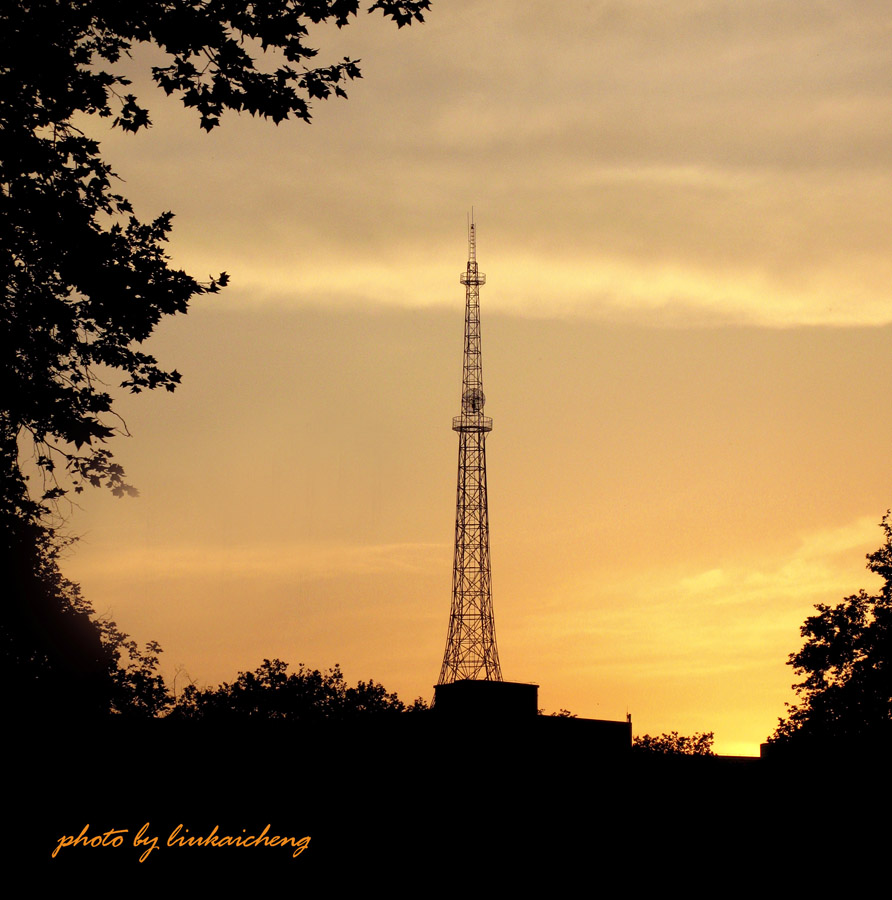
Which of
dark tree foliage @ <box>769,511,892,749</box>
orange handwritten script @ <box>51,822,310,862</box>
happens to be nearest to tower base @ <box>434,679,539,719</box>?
dark tree foliage @ <box>769,511,892,749</box>

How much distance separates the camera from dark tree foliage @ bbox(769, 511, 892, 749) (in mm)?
46562

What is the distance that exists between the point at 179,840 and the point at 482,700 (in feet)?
107

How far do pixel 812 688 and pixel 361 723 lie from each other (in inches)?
804

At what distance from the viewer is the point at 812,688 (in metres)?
48.5

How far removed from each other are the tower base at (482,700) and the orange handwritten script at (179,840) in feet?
100

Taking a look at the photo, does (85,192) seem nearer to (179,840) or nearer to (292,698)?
(179,840)

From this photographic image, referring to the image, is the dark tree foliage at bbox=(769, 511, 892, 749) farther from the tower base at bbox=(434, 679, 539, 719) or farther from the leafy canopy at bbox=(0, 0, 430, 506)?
the leafy canopy at bbox=(0, 0, 430, 506)

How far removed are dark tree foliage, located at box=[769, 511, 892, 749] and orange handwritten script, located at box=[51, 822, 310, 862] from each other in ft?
95.0

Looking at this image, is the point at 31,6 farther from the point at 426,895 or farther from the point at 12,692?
the point at 12,692

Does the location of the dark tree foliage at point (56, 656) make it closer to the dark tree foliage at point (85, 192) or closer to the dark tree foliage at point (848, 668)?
the dark tree foliage at point (85, 192)

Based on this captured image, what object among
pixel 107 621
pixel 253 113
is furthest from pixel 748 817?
pixel 107 621

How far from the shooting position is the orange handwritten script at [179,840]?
22.9 metres

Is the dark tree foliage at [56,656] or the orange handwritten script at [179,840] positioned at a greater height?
the dark tree foliage at [56,656]

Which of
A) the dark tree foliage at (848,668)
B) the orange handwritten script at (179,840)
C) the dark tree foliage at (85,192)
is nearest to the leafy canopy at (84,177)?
the dark tree foliage at (85,192)
